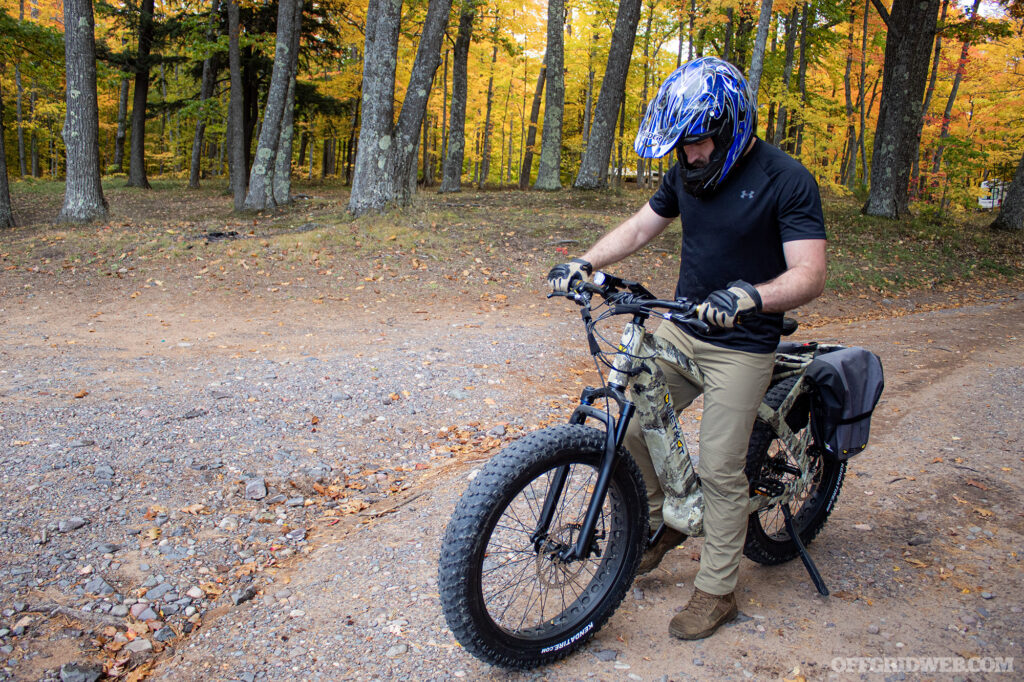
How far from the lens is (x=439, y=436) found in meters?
5.39

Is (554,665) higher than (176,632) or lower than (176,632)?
higher

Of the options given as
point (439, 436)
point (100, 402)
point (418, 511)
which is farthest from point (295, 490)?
point (100, 402)

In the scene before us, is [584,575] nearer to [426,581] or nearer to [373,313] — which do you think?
[426,581]

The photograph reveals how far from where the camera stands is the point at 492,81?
33.5 meters

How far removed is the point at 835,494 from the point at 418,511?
2.44 metres

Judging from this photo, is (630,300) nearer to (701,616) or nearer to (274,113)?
(701,616)

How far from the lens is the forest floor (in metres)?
2.92

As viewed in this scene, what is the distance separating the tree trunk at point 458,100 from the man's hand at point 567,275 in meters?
19.2

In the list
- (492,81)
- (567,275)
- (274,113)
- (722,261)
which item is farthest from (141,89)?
(722,261)

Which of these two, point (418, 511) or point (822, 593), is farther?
point (418, 511)

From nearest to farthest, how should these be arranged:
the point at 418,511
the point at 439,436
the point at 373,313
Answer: the point at 418,511
the point at 439,436
the point at 373,313

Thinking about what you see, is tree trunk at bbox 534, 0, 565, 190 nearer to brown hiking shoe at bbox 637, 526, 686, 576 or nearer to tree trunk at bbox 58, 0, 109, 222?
tree trunk at bbox 58, 0, 109, 222

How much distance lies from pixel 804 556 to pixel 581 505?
133cm

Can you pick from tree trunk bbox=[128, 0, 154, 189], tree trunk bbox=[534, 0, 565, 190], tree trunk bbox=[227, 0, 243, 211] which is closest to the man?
tree trunk bbox=[227, 0, 243, 211]
